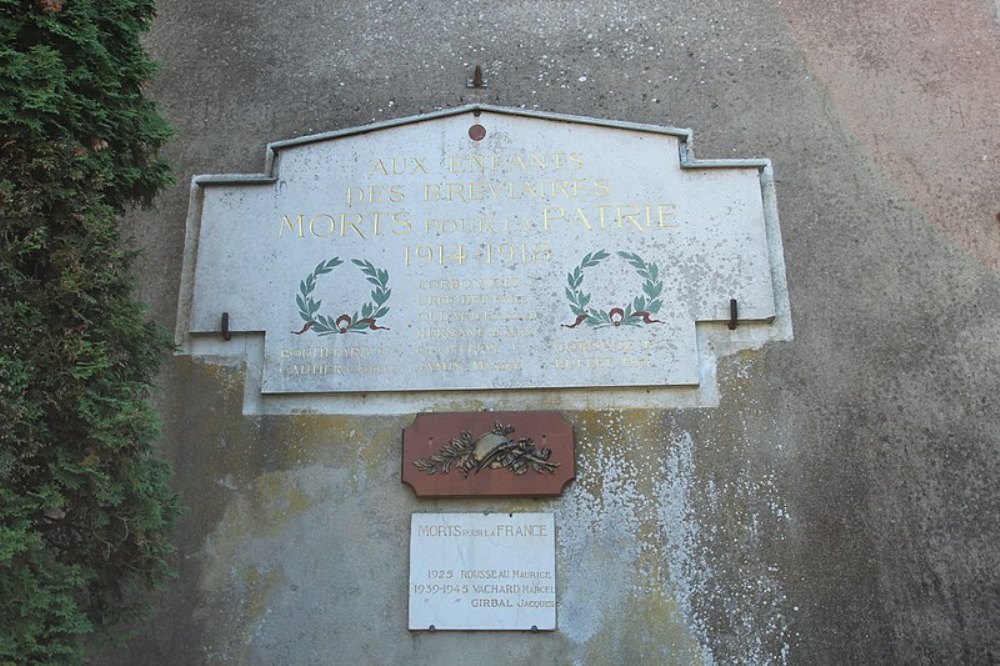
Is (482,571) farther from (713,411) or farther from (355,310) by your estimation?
(355,310)

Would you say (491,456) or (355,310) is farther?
(355,310)

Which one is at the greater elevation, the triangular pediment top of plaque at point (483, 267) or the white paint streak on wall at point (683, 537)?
the triangular pediment top of plaque at point (483, 267)

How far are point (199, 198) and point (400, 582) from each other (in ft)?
8.24

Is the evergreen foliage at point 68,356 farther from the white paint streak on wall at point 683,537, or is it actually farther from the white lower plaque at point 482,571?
the white paint streak on wall at point 683,537

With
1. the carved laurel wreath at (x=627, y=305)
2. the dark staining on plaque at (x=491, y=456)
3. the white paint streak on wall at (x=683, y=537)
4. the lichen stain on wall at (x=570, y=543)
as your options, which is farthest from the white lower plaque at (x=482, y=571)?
the carved laurel wreath at (x=627, y=305)

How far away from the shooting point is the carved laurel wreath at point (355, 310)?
555 cm

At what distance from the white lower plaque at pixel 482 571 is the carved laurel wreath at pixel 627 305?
1.06 meters

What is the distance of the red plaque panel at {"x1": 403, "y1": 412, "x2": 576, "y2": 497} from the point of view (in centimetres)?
521

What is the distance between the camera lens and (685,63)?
613 cm

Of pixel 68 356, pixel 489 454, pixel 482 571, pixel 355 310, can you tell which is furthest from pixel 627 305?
pixel 68 356

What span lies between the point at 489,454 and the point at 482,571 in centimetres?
58

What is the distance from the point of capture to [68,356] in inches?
163

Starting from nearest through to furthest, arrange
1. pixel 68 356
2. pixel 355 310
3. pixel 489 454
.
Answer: pixel 68 356 → pixel 489 454 → pixel 355 310

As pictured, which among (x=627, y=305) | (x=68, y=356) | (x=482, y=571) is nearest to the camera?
(x=68, y=356)
